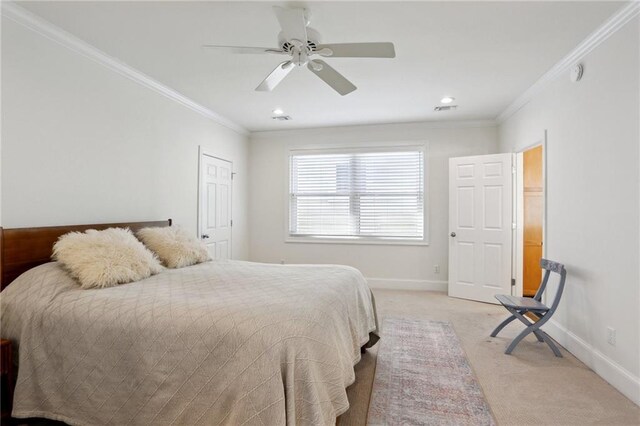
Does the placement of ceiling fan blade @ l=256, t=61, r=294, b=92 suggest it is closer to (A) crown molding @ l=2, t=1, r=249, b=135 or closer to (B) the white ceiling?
(B) the white ceiling

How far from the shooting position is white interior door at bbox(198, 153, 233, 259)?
432 cm

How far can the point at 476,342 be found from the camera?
301 centimetres

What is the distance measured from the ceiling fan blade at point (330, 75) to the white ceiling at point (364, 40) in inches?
11.8

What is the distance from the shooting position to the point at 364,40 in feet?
8.27

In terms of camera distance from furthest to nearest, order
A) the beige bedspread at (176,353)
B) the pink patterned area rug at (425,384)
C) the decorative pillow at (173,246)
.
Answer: the decorative pillow at (173,246), the pink patterned area rug at (425,384), the beige bedspread at (176,353)

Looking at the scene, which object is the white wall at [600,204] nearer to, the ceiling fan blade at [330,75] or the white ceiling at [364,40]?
the white ceiling at [364,40]

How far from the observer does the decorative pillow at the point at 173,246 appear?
2850 millimetres

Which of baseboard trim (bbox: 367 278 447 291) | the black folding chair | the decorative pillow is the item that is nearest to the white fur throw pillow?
the decorative pillow

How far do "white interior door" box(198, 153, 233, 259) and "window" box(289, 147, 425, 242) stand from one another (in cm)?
110


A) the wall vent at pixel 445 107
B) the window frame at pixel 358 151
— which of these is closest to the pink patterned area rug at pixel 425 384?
the window frame at pixel 358 151

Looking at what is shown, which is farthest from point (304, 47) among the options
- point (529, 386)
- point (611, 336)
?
point (611, 336)

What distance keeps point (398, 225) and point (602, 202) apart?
2868 millimetres

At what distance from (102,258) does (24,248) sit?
1.80 feet

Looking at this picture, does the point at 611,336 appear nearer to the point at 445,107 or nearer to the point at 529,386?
the point at 529,386
